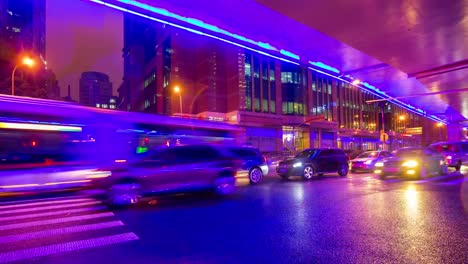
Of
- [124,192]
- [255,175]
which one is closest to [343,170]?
Result: [255,175]

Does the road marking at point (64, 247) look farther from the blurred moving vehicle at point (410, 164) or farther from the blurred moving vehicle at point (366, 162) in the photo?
the blurred moving vehicle at point (366, 162)

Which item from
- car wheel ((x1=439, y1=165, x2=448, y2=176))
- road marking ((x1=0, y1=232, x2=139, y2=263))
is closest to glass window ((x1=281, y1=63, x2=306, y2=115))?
car wheel ((x1=439, y1=165, x2=448, y2=176))

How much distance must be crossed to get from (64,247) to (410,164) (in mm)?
15471

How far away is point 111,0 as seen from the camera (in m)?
7.79

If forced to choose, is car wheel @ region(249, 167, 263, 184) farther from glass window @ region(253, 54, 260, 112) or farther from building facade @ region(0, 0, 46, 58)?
building facade @ region(0, 0, 46, 58)

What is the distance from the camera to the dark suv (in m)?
16.9

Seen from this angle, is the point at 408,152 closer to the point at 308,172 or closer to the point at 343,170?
the point at 343,170

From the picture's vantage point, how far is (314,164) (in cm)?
1728

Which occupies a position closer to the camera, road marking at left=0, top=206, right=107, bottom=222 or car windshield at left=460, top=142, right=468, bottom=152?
road marking at left=0, top=206, right=107, bottom=222

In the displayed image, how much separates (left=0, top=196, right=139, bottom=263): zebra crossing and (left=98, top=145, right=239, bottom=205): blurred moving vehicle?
85 centimetres

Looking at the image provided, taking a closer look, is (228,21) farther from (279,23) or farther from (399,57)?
(399,57)

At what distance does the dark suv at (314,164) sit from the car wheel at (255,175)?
1675 millimetres

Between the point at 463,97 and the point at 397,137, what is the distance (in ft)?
202

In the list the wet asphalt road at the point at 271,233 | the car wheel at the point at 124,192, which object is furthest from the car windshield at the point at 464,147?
the car wheel at the point at 124,192
